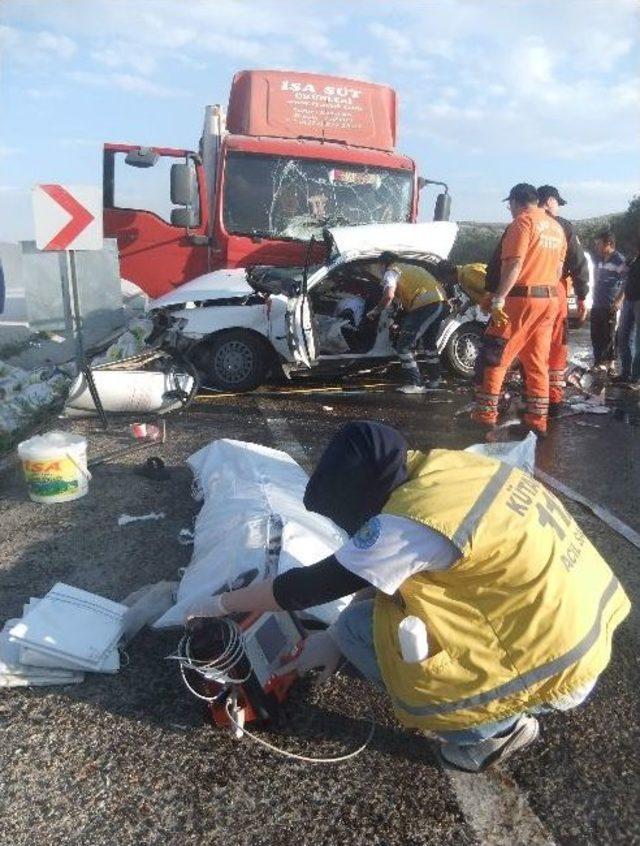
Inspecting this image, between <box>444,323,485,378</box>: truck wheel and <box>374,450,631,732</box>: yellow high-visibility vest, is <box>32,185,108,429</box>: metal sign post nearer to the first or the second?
<box>444,323,485,378</box>: truck wheel

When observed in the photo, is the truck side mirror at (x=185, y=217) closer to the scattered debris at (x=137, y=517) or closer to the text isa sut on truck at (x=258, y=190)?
the text isa sut on truck at (x=258, y=190)

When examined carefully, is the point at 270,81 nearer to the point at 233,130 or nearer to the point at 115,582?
the point at 233,130

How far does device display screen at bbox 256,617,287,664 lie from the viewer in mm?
2402

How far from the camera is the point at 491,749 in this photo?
215 centimetres

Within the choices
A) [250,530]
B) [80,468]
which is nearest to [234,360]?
[80,468]

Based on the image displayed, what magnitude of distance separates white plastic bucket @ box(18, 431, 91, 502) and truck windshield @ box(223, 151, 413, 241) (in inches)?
189

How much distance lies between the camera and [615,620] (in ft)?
7.07

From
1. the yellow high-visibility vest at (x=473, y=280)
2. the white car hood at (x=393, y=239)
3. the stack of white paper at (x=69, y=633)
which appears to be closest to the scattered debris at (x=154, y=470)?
the stack of white paper at (x=69, y=633)

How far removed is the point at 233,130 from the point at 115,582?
24.1ft

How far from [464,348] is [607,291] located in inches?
84.7

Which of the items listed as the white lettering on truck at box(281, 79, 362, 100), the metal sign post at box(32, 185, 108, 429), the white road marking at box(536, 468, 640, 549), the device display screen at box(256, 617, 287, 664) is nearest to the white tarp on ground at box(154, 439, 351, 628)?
the device display screen at box(256, 617, 287, 664)

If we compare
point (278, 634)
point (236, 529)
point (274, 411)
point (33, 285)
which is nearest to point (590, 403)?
point (274, 411)

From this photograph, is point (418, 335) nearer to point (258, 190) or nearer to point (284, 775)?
point (258, 190)

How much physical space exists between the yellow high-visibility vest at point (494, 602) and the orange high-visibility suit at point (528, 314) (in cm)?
363
